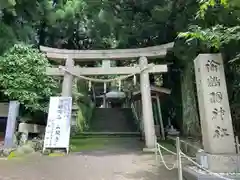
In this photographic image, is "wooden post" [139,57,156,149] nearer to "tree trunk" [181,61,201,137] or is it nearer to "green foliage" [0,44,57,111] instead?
"tree trunk" [181,61,201,137]

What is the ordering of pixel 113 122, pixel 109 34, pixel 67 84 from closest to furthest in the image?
pixel 67 84 < pixel 109 34 < pixel 113 122

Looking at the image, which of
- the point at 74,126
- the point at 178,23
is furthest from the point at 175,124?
the point at 178,23

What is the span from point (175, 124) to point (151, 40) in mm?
5598

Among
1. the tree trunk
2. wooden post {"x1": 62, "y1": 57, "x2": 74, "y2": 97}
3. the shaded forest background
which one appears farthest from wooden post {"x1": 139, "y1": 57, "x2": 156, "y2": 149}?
wooden post {"x1": 62, "y1": 57, "x2": 74, "y2": 97}

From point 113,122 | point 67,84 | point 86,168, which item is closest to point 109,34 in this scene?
point 67,84

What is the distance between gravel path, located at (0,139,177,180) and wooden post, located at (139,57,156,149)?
52.9 inches

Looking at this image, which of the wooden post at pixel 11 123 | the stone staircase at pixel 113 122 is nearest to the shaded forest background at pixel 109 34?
the wooden post at pixel 11 123

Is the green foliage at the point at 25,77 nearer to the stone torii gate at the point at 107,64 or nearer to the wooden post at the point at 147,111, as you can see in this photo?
the stone torii gate at the point at 107,64

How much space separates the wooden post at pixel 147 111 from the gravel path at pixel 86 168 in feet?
4.41

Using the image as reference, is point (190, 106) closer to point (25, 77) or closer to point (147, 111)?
point (147, 111)

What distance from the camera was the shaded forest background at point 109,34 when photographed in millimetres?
9602

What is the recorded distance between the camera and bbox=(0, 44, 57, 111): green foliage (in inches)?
394

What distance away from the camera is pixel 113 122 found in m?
17.9

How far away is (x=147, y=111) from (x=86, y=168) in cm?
416
